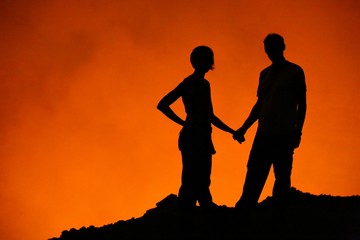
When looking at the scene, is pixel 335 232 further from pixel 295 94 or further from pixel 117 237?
pixel 117 237

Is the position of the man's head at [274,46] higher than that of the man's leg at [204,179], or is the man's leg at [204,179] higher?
the man's head at [274,46]

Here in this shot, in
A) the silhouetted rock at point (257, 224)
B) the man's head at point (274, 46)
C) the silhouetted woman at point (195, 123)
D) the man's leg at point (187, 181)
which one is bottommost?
the silhouetted rock at point (257, 224)

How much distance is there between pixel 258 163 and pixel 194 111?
3.77 ft

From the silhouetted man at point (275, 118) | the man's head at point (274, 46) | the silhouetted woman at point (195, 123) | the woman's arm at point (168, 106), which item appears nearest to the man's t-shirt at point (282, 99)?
the silhouetted man at point (275, 118)

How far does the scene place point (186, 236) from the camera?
5434 millimetres

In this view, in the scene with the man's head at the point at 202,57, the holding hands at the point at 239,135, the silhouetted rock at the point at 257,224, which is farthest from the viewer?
the holding hands at the point at 239,135

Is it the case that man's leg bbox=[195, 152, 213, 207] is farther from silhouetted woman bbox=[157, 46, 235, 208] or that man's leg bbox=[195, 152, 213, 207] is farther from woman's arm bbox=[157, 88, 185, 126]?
woman's arm bbox=[157, 88, 185, 126]

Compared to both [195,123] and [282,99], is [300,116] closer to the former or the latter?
[282,99]

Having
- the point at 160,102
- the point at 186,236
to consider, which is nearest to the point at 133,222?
the point at 186,236

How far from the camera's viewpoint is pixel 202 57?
15.6 ft

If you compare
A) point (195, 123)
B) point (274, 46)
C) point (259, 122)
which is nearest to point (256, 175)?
point (259, 122)

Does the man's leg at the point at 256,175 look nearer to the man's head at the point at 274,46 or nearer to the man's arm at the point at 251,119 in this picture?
the man's arm at the point at 251,119

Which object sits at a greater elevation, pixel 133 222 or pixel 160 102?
pixel 160 102

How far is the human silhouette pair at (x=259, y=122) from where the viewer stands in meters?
4.82
